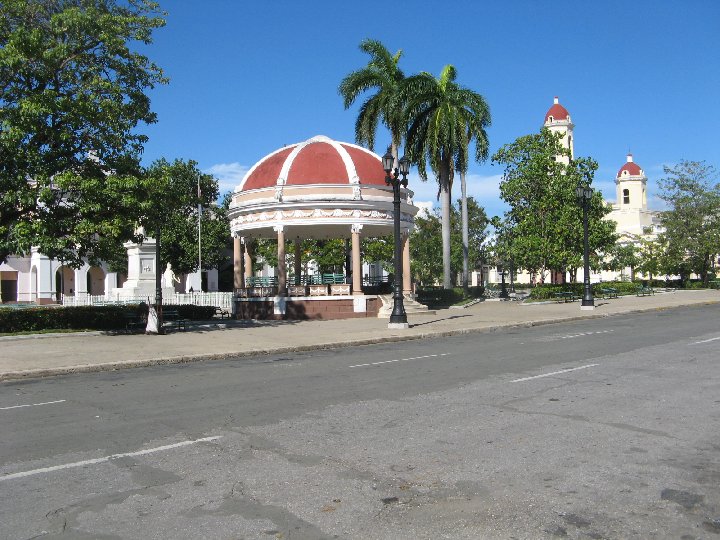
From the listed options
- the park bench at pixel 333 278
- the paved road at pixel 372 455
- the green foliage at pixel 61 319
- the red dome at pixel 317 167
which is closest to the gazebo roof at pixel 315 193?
Result: the red dome at pixel 317 167

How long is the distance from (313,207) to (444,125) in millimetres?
12816

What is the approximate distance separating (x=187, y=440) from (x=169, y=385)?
4.61 m

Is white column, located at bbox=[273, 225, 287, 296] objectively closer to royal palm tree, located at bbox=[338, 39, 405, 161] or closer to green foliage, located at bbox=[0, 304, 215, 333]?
green foliage, located at bbox=[0, 304, 215, 333]

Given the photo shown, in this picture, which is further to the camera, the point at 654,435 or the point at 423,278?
the point at 423,278

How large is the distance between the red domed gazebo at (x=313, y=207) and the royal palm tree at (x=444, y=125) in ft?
25.2

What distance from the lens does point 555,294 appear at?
142ft

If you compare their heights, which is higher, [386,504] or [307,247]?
[307,247]

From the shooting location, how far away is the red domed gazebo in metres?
32.3

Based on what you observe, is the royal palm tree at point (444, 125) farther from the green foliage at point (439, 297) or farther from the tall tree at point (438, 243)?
the tall tree at point (438, 243)

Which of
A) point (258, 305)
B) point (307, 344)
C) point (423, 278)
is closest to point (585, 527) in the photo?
point (307, 344)

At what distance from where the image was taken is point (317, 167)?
33.5m

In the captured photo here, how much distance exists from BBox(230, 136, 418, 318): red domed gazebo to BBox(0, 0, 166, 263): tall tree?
→ 34.6 ft

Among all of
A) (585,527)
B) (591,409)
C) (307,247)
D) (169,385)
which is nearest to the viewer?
(585,527)

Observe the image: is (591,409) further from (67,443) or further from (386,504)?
(67,443)
